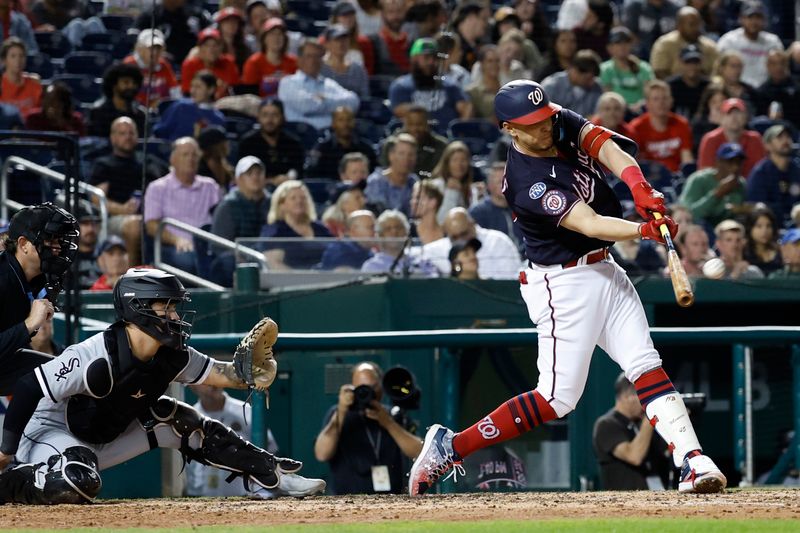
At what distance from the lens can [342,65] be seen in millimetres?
11523

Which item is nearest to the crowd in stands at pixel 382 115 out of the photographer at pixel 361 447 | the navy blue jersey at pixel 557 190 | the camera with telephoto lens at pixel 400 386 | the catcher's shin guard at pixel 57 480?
the photographer at pixel 361 447

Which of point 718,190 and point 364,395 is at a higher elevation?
point 718,190

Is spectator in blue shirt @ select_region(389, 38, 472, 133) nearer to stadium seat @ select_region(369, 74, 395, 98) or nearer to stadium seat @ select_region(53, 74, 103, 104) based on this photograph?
stadium seat @ select_region(369, 74, 395, 98)

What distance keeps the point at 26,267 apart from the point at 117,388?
0.67m

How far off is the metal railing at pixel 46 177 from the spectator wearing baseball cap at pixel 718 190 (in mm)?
4197

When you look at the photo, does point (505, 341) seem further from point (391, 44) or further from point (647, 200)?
point (391, 44)

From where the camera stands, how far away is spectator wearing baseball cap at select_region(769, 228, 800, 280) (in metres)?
9.29

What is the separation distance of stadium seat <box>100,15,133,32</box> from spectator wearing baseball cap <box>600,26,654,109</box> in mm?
3896

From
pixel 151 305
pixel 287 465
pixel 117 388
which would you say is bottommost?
pixel 287 465

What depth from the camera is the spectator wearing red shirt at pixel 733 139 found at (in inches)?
442

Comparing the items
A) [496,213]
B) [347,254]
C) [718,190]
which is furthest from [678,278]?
[718,190]

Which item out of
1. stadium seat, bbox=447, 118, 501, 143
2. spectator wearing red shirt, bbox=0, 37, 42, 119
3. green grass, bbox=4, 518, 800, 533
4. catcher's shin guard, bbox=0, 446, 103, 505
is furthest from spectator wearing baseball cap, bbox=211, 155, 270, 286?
green grass, bbox=4, 518, 800, 533

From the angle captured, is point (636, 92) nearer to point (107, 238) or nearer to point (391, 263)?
point (391, 263)

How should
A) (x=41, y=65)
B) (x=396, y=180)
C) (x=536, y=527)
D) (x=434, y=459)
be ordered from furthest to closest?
(x=41, y=65) < (x=396, y=180) < (x=434, y=459) < (x=536, y=527)
